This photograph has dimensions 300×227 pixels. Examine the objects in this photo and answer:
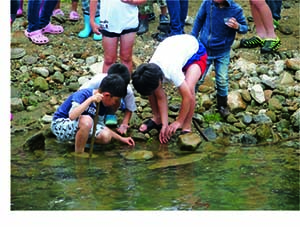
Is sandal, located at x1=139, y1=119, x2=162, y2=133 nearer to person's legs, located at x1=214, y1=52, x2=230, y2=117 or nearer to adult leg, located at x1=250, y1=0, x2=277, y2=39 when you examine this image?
person's legs, located at x1=214, y1=52, x2=230, y2=117

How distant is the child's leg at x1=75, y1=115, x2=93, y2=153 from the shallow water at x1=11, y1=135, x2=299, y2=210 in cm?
12

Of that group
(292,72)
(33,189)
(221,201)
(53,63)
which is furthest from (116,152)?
(292,72)

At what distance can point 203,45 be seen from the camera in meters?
5.63

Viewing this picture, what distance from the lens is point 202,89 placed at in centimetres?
616

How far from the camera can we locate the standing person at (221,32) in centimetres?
560

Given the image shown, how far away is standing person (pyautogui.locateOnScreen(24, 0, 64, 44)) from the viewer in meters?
6.89

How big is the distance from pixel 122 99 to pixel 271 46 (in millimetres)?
2245

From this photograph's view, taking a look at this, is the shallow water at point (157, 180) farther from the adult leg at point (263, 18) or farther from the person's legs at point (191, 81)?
the adult leg at point (263, 18)

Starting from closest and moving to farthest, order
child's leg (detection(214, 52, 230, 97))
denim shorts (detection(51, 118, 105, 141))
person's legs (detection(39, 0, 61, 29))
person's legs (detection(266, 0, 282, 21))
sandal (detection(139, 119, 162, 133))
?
denim shorts (detection(51, 118, 105, 141)) < sandal (detection(139, 119, 162, 133)) < child's leg (detection(214, 52, 230, 97)) < person's legs (detection(39, 0, 61, 29)) < person's legs (detection(266, 0, 282, 21))

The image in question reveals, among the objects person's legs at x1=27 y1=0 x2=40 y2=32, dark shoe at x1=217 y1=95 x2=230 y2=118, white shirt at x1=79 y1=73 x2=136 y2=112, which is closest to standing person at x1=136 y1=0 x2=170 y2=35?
person's legs at x1=27 y1=0 x2=40 y2=32

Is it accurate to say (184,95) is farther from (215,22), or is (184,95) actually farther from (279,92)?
(279,92)

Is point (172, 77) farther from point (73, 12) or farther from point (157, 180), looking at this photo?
point (73, 12)

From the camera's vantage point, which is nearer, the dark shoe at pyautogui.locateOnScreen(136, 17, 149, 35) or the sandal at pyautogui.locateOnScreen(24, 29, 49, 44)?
the sandal at pyautogui.locateOnScreen(24, 29, 49, 44)

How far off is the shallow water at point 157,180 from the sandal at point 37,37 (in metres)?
2.05
